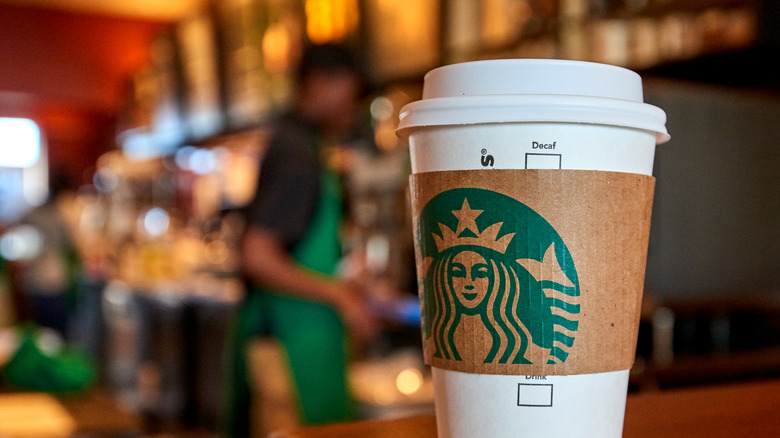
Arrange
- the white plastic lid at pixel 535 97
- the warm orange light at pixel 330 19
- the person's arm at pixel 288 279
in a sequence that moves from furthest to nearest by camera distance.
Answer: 1. the warm orange light at pixel 330 19
2. the person's arm at pixel 288 279
3. the white plastic lid at pixel 535 97

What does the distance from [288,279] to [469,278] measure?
65.1 inches

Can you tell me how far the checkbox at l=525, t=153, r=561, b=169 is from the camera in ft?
1.89

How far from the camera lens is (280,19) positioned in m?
5.18

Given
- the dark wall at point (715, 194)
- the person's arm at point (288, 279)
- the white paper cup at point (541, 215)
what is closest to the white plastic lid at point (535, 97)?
the white paper cup at point (541, 215)

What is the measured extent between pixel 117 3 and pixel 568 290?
27.3 feet

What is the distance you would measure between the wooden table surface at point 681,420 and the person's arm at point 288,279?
1474mm

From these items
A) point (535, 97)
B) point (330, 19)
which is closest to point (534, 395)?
point (535, 97)

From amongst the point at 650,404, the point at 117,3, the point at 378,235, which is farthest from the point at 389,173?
the point at 117,3

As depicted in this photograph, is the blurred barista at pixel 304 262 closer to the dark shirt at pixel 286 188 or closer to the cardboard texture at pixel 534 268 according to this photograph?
the dark shirt at pixel 286 188

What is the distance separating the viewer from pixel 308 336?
7.50 ft

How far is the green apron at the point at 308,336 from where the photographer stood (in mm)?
2254

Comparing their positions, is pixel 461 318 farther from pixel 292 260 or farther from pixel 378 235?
pixel 378 235

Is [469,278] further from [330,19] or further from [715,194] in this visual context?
[330,19]

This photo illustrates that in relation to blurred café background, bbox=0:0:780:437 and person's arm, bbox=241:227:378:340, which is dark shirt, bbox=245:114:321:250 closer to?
person's arm, bbox=241:227:378:340
